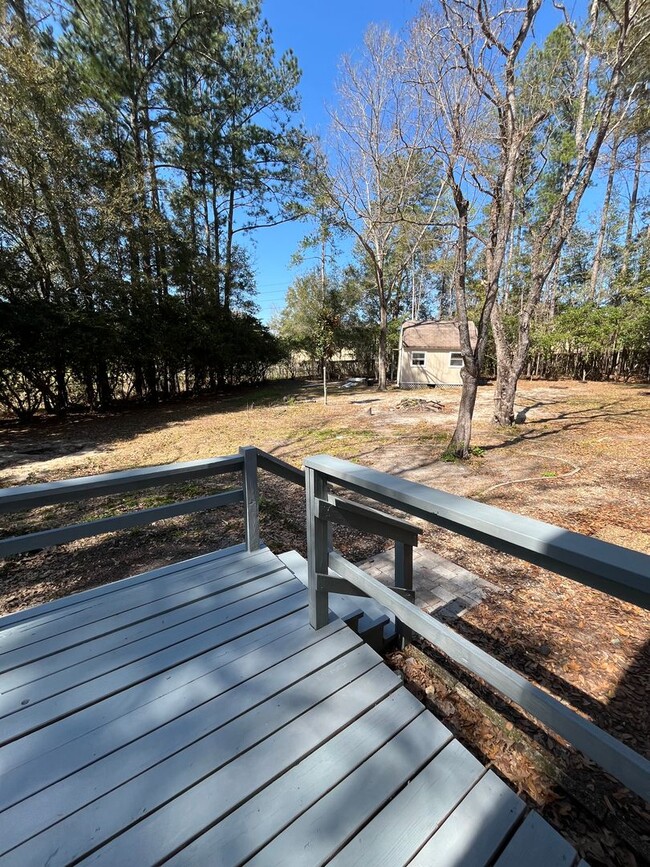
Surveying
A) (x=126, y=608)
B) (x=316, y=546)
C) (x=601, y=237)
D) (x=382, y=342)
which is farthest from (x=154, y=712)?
(x=601, y=237)

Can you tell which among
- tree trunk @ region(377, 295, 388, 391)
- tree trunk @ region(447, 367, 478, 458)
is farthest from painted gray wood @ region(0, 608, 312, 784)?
tree trunk @ region(377, 295, 388, 391)

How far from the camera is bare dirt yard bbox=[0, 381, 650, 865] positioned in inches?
62.5

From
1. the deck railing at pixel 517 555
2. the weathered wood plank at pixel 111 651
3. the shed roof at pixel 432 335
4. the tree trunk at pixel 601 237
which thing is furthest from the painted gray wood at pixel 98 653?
the tree trunk at pixel 601 237

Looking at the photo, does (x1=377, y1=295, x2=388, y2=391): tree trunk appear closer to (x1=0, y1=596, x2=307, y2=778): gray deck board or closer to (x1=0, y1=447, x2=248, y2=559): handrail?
(x1=0, y1=447, x2=248, y2=559): handrail

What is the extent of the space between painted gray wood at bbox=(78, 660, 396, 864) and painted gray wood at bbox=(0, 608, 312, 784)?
11.1 inches

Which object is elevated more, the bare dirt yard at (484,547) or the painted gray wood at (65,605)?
the painted gray wood at (65,605)

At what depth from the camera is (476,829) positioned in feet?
3.31

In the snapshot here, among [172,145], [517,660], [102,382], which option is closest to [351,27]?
[172,145]

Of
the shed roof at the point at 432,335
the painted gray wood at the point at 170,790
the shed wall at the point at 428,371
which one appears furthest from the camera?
the shed wall at the point at 428,371

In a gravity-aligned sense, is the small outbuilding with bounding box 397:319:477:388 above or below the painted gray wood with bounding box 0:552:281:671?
above

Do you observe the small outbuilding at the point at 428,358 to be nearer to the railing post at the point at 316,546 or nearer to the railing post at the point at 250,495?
the railing post at the point at 250,495

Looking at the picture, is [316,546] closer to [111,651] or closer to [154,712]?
[154,712]

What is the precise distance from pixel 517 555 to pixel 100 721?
1.45 m

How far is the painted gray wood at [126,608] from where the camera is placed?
1.56 meters
